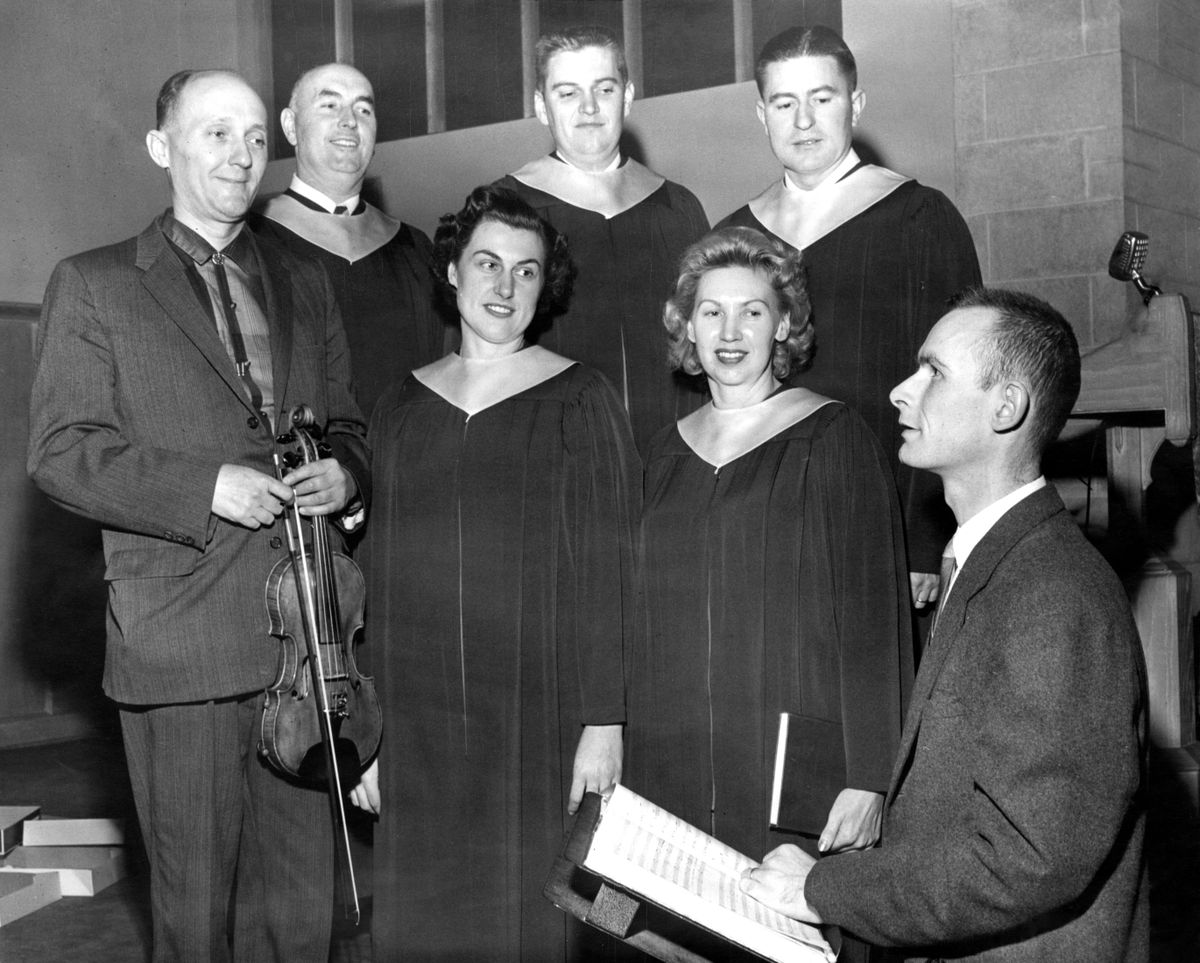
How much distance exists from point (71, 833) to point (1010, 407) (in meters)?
3.13

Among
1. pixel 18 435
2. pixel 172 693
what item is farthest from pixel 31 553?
pixel 172 693

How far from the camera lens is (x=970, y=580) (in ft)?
4.91

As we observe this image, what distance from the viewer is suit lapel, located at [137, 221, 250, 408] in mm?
2285

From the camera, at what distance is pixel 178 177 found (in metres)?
2.39

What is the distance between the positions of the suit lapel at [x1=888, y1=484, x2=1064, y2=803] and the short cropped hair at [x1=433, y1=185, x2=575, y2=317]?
4.33 feet

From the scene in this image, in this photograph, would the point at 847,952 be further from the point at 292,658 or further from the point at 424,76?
the point at 424,76

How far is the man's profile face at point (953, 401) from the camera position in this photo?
5.16 ft

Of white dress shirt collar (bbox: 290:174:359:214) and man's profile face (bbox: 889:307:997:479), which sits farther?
white dress shirt collar (bbox: 290:174:359:214)

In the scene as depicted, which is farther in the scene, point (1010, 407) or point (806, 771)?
point (806, 771)

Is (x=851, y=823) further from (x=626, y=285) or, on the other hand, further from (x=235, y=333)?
(x=235, y=333)

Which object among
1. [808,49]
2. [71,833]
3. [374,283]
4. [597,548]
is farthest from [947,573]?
[71,833]

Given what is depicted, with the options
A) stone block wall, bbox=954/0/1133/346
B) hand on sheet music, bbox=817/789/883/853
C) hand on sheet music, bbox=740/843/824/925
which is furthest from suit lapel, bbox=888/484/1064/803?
stone block wall, bbox=954/0/1133/346

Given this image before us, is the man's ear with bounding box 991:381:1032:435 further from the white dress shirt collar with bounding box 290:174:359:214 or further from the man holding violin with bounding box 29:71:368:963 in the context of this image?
the white dress shirt collar with bounding box 290:174:359:214

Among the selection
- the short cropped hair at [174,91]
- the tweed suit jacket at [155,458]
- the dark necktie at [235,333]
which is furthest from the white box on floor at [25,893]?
the short cropped hair at [174,91]
